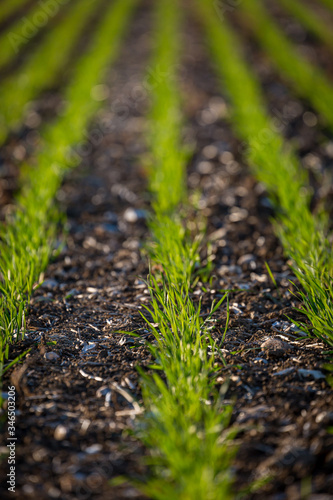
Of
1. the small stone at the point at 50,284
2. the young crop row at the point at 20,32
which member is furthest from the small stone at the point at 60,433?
the young crop row at the point at 20,32

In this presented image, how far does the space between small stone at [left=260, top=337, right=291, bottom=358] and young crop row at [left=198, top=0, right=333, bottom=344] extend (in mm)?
140

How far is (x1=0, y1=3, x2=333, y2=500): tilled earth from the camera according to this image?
133 centimetres

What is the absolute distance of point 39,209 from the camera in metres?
2.84

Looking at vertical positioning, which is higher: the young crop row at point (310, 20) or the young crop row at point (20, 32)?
the young crop row at point (20, 32)

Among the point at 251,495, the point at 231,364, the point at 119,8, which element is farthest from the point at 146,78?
the point at 119,8

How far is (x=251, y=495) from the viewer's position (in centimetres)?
123

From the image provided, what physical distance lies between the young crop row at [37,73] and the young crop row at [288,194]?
2.42 m

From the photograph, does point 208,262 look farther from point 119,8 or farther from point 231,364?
point 119,8

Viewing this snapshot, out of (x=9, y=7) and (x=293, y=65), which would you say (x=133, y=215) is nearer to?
(x=293, y=65)

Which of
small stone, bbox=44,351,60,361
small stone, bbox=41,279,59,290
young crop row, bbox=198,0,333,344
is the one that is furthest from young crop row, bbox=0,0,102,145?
small stone, bbox=44,351,60,361

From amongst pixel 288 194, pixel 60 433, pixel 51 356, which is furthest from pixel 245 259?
pixel 60 433

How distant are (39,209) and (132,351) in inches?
54.3

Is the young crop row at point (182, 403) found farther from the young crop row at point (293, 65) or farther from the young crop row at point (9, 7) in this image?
the young crop row at point (9, 7)

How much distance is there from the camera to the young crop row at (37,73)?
5039mm
